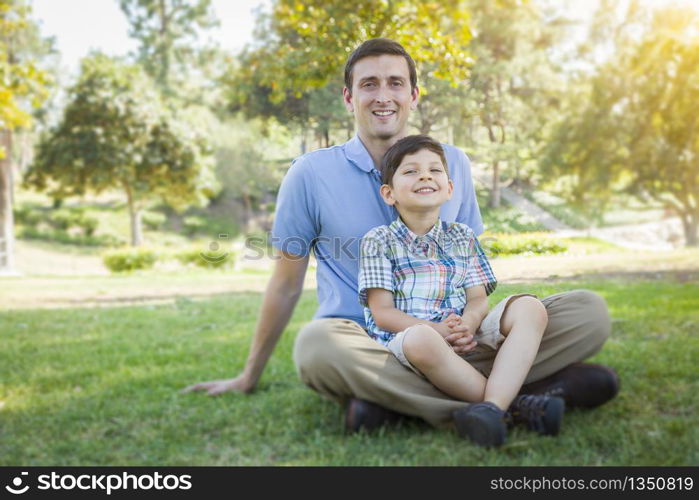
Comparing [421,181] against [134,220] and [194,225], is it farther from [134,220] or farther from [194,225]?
[194,225]

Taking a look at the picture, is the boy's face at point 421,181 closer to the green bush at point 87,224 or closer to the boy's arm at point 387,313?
the boy's arm at point 387,313

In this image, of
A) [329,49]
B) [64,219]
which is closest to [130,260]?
[64,219]

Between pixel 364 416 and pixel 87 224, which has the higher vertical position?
pixel 364 416

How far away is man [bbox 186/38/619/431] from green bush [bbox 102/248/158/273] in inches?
413

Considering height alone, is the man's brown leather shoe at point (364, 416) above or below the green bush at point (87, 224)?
above

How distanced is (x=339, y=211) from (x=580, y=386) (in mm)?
933

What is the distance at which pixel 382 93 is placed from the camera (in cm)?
192

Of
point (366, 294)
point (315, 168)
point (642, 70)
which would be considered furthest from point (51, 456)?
point (642, 70)

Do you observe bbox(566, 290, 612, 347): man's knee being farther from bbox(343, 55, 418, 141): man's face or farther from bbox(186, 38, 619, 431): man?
bbox(343, 55, 418, 141): man's face

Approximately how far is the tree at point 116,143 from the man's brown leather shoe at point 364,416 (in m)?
13.3

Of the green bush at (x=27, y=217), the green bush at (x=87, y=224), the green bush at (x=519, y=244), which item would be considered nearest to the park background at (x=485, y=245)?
the green bush at (x=519, y=244)

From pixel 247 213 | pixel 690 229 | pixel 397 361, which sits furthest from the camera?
pixel 247 213

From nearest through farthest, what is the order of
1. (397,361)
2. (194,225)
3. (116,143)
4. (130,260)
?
(397,361) < (130,260) < (116,143) < (194,225)

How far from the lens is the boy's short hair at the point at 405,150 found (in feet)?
6.00
